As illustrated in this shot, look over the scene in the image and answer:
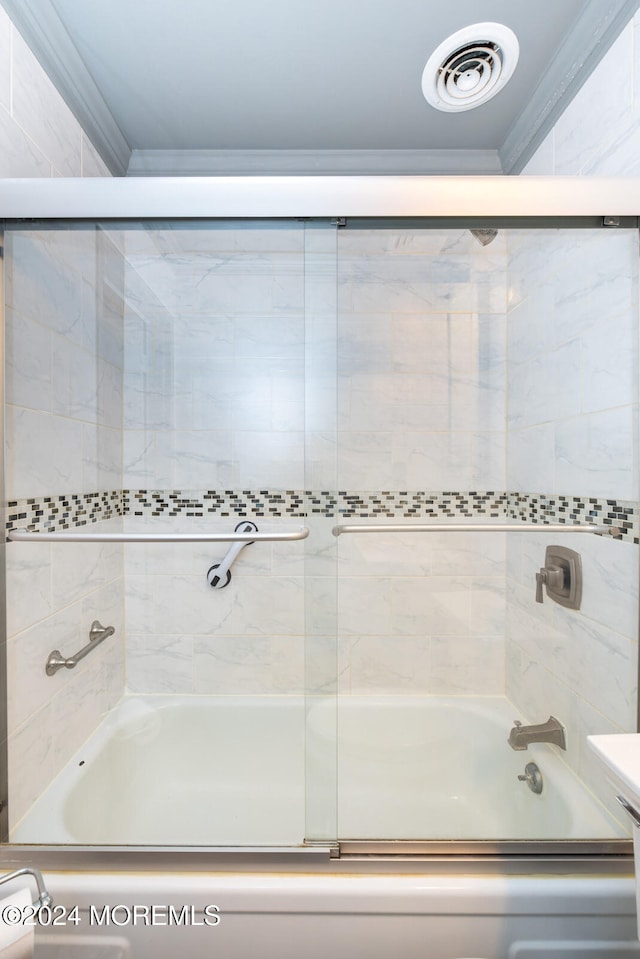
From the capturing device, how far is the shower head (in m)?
1.07

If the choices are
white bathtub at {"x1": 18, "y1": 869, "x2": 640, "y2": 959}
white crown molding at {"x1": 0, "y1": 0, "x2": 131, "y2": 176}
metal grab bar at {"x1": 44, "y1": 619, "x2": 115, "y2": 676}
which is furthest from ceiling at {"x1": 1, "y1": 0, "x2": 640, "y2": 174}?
white bathtub at {"x1": 18, "y1": 869, "x2": 640, "y2": 959}

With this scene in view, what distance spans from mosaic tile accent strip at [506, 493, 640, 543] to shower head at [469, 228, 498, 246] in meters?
0.69

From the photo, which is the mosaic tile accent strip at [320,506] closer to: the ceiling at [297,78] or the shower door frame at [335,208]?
the shower door frame at [335,208]

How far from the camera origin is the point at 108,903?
90cm

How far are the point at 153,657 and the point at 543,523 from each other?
4.20 ft

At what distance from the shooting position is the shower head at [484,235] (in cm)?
107

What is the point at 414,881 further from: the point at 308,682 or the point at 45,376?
the point at 45,376

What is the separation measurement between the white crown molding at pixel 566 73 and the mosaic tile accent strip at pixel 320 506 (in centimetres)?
120

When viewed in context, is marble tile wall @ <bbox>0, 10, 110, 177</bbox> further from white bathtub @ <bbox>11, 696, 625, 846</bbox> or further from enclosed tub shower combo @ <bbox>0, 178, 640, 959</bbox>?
white bathtub @ <bbox>11, 696, 625, 846</bbox>

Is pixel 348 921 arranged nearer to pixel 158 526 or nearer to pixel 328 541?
pixel 328 541

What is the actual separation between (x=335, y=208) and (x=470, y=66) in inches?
29.6

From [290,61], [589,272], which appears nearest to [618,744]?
[589,272]

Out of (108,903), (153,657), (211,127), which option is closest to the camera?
(108,903)

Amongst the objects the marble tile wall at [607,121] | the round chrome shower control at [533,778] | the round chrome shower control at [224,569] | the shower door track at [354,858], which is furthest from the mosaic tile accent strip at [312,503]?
the marble tile wall at [607,121]
